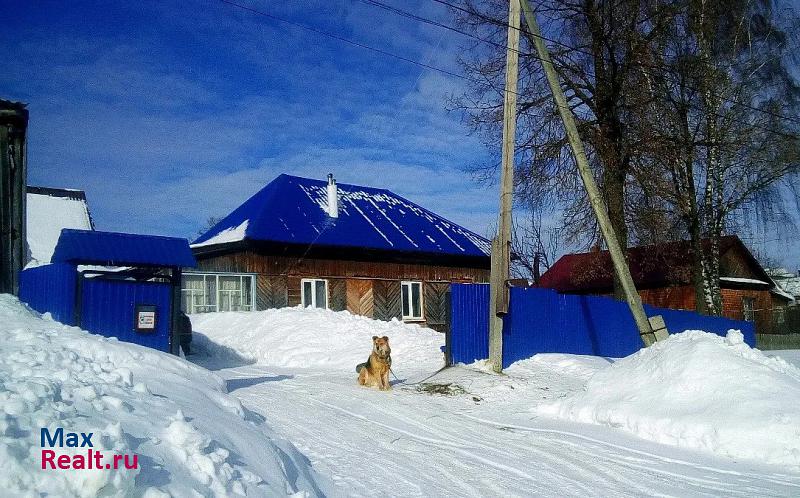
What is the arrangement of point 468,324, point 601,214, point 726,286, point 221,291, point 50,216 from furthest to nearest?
point 726,286
point 50,216
point 221,291
point 468,324
point 601,214

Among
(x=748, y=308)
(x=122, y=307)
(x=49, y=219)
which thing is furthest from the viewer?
(x=748, y=308)

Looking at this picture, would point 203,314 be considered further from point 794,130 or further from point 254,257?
point 794,130

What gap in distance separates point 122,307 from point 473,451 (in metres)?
8.98

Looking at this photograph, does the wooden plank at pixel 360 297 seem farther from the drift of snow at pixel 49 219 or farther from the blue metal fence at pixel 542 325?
the drift of snow at pixel 49 219

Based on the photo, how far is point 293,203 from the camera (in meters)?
29.2

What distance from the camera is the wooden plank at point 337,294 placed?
27578 mm

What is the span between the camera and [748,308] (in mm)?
39125

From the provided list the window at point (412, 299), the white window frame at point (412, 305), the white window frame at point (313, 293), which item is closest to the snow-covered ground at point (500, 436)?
the white window frame at point (313, 293)

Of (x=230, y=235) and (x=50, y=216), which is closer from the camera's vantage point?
(x=230, y=235)

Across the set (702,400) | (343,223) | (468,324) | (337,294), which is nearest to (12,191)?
(468,324)

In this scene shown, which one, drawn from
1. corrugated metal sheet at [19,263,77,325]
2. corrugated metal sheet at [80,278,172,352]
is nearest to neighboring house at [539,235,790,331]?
corrugated metal sheet at [80,278,172,352]

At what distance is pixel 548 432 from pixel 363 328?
470 inches

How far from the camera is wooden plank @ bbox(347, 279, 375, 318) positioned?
92.2 feet

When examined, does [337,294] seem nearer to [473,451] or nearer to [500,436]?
[500,436]
